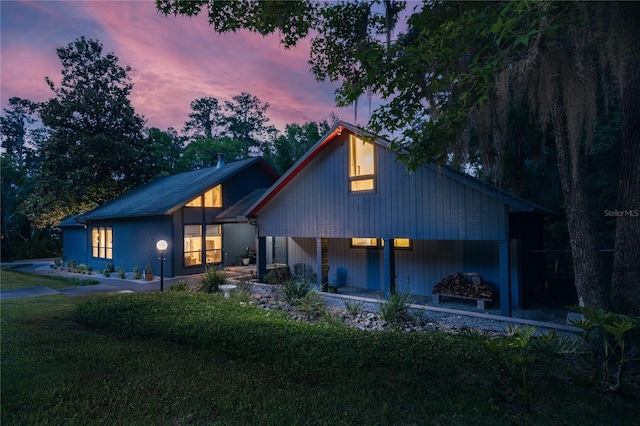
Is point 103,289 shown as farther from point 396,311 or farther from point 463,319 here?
point 463,319

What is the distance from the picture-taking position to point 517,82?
4.79 meters

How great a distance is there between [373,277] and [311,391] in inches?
311

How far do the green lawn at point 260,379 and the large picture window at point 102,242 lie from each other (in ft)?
41.9

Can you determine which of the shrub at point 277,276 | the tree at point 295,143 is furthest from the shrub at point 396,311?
the tree at point 295,143

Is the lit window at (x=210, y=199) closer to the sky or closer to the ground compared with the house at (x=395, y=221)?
closer to the sky

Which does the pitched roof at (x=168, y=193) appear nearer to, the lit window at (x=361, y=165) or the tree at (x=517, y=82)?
the lit window at (x=361, y=165)

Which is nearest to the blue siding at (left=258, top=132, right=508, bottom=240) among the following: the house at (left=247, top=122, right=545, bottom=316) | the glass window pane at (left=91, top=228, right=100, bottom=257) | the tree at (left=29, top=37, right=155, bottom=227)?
the house at (left=247, top=122, right=545, bottom=316)

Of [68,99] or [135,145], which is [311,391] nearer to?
[135,145]

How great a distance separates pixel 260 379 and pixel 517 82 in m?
5.07

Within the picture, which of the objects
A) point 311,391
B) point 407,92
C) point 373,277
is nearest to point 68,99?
point 373,277

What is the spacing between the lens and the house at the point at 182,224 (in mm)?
15359

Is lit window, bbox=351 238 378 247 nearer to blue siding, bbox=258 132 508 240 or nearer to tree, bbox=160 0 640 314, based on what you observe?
blue siding, bbox=258 132 508 240

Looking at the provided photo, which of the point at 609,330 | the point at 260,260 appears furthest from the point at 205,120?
the point at 609,330

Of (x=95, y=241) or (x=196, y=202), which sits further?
(x=95, y=241)
